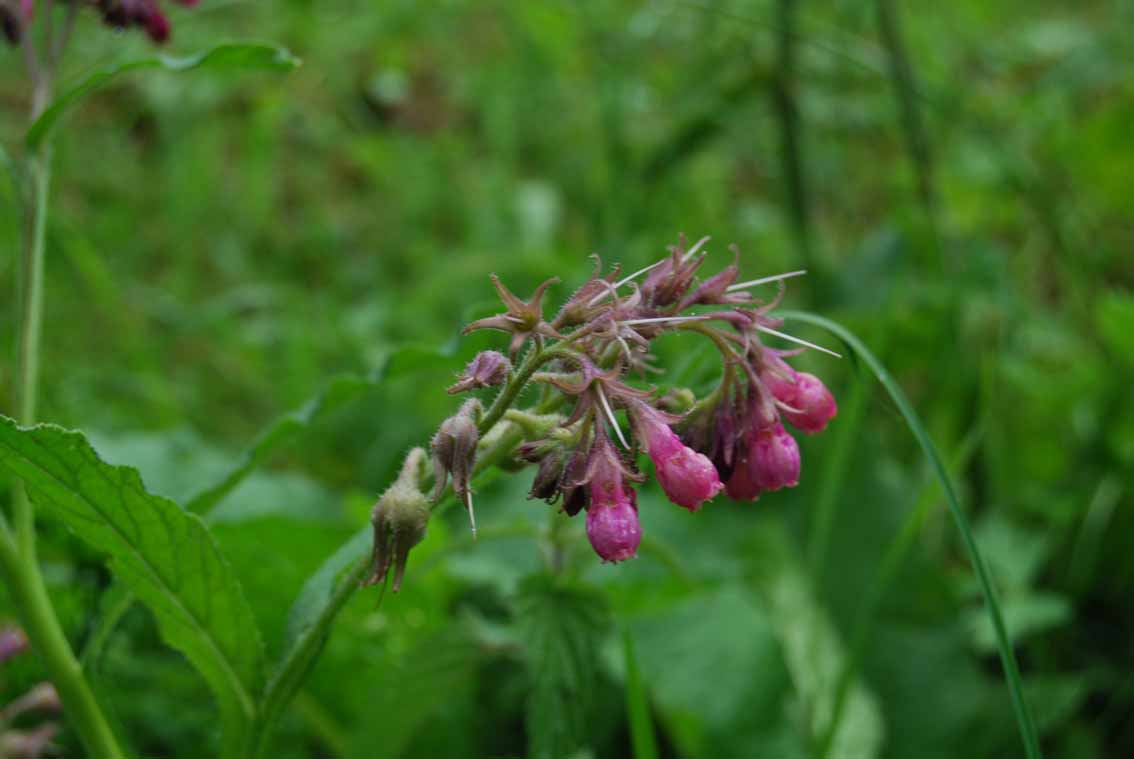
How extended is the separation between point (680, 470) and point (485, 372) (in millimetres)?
245

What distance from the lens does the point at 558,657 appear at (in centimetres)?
164

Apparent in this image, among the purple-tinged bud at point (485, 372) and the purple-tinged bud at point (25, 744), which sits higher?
the purple-tinged bud at point (485, 372)

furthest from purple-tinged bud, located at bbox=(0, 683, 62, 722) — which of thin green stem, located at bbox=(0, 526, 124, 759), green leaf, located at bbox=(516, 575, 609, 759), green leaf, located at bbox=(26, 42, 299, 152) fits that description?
green leaf, located at bbox=(26, 42, 299, 152)

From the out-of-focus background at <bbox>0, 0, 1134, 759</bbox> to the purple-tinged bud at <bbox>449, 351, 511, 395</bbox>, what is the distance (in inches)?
14.4

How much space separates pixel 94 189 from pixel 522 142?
1.88m

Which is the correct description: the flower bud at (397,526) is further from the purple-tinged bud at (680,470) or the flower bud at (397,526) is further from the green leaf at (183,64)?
the green leaf at (183,64)

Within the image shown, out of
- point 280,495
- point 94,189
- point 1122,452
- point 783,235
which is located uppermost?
point 94,189

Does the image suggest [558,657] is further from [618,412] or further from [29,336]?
[29,336]

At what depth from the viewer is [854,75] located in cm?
399

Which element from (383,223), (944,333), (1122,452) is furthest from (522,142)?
(1122,452)

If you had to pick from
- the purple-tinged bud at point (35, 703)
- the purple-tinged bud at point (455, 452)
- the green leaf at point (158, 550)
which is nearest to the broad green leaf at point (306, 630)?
the green leaf at point (158, 550)

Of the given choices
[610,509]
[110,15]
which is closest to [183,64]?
[110,15]

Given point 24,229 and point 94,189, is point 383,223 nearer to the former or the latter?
point 94,189

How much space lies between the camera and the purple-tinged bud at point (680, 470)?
1.24m
